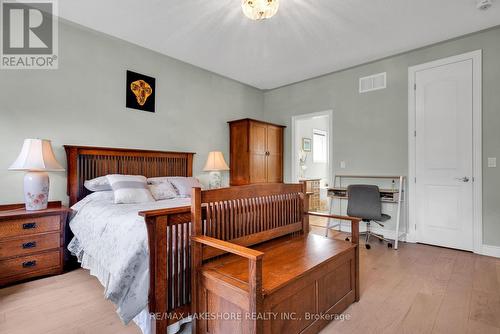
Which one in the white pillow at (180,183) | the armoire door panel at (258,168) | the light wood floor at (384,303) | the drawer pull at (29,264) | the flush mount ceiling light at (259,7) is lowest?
the light wood floor at (384,303)

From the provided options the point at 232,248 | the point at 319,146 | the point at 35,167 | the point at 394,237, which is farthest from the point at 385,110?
the point at 35,167

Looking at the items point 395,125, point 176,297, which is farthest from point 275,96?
point 176,297

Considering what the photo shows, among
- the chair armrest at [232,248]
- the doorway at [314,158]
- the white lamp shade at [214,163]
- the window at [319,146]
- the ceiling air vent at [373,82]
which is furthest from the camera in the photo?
the window at [319,146]

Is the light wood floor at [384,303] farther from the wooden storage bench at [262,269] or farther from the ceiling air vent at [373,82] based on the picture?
the ceiling air vent at [373,82]

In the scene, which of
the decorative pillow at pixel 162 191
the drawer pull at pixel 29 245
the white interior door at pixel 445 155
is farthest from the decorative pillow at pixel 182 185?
the white interior door at pixel 445 155

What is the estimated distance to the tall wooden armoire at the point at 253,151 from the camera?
4527 mm

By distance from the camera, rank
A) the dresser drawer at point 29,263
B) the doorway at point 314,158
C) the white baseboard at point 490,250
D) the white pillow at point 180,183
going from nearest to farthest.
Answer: the dresser drawer at point 29,263 < the white baseboard at point 490,250 < the white pillow at point 180,183 < the doorway at point 314,158

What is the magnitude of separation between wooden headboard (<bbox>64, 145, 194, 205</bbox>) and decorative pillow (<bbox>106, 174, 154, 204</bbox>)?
1.30 feet

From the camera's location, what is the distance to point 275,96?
5414 mm

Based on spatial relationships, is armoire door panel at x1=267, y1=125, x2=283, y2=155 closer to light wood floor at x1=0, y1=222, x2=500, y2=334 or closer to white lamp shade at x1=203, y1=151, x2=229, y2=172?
white lamp shade at x1=203, y1=151, x2=229, y2=172

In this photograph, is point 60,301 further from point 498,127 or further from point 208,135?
point 498,127

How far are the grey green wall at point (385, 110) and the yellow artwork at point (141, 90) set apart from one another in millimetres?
2747

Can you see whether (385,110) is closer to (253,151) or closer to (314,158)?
(253,151)

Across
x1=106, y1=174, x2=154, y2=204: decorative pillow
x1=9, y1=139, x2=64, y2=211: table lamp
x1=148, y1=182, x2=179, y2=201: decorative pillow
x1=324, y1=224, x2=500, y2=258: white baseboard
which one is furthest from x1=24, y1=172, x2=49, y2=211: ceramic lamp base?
x1=324, y1=224, x2=500, y2=258: white baseboard
